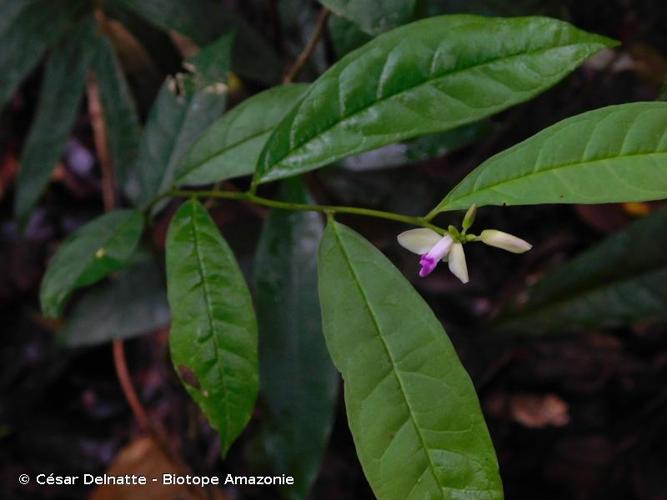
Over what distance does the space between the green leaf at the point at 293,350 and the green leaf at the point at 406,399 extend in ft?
1.16

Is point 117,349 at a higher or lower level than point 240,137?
lower

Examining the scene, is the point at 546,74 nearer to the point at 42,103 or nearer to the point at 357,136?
the point at 357,136

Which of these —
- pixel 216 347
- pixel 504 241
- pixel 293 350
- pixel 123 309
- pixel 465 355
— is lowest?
pixel 465 355

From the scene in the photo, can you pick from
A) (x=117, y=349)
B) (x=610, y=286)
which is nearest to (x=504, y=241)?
(x=610, y=286)

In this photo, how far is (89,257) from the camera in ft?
2.62

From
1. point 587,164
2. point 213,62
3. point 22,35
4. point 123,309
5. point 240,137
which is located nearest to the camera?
point 587,164

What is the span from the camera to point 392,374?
562mm

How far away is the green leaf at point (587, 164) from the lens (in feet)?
1.63

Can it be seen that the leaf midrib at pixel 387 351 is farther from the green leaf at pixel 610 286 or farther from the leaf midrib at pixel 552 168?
the green leaf at pixel 610 286

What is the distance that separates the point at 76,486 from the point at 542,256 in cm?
117

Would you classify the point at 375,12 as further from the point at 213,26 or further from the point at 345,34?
the point at 213,26

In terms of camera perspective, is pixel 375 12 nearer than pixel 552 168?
No

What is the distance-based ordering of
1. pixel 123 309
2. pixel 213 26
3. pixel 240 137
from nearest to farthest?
1. pixel 240 137
2. pixel 213 26
3. pixel 123 309

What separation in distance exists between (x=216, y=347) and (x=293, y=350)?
0.30 metres
